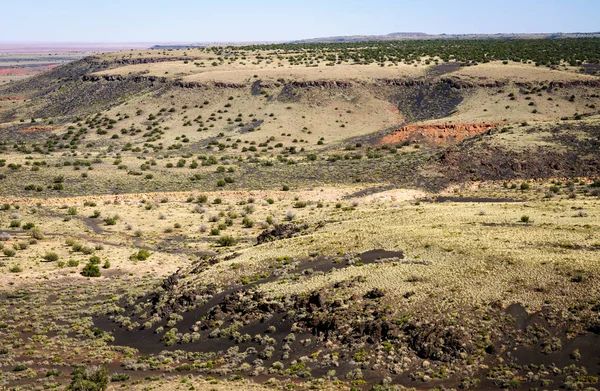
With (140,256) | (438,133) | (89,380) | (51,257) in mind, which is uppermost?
(438,133)

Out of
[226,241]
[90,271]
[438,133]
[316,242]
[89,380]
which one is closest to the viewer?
[89,380]

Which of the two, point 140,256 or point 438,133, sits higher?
point 438,133

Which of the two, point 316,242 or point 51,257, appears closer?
point 316,242

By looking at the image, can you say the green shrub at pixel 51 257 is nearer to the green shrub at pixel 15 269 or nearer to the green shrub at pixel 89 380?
the green shrub at pixel 15 269

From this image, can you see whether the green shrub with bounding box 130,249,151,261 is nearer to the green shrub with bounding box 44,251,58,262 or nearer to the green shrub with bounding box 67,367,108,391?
the green shrub with bounding box 44,251,58,262

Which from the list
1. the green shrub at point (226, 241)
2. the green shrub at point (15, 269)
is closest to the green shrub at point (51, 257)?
the green shrub at point (15, 269)

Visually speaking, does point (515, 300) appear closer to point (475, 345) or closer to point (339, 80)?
point (475, 345)

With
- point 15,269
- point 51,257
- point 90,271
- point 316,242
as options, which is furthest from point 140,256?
point 316,242

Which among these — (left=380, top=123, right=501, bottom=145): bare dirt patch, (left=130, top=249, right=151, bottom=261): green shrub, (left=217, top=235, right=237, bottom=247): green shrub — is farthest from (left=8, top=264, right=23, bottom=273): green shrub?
(left=380, top=123, right=501, bottom=145): bare dirt patch

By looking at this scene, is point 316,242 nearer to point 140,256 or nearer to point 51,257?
point 140,256
